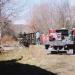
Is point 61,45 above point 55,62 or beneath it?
above

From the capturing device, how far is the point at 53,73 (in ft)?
49.7

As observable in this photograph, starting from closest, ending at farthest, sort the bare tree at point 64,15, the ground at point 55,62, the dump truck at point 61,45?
the ground at point 55,62 → the dump truck at point 61,45 → the bare tree at point 64,15

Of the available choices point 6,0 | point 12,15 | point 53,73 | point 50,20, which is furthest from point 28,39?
point 53,73

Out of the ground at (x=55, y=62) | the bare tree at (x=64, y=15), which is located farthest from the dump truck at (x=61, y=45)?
the bare tree at (x=64, y=15)

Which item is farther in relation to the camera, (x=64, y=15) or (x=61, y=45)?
(x=64, y=15)

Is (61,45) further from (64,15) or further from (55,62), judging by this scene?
(64,15)

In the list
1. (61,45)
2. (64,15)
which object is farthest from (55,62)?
(64,15)

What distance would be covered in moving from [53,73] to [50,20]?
2236 inches

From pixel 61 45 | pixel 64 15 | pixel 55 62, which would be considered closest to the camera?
pixel 55 62

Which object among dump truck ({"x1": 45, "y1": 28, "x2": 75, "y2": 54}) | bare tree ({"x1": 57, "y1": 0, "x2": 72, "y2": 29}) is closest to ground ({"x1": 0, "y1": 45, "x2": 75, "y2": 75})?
dump truck ({"x1": 45, "y1": 28, "x2": 75, "y2": 54})

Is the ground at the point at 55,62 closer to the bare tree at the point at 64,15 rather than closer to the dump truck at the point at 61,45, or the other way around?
the dump truck at the point at 61,45

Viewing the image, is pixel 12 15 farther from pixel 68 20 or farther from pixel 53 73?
pixel 68 20

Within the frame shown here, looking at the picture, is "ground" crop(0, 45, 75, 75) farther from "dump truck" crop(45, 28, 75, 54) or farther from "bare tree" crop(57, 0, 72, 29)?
"bare tree" crop(57, 0, 72, 29)

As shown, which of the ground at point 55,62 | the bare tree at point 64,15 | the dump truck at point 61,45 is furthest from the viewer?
the bare tree at point 64,15
